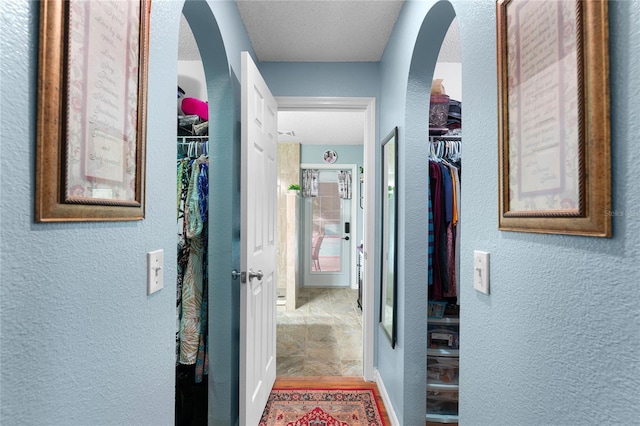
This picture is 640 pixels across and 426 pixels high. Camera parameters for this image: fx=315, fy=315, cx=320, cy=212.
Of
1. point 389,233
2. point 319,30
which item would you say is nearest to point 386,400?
point 389,233

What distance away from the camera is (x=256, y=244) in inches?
68.6

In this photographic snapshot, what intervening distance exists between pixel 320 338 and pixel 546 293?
286cm

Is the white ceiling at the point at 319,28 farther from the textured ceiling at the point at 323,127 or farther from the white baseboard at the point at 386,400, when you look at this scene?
the white baseboard at the point at 386,400

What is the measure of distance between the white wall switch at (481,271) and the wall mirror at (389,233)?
0.89 m

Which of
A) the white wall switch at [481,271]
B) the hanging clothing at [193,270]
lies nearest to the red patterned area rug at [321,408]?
the hanging clothing at [193,270]

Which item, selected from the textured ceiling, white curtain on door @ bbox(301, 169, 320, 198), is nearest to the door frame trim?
the textured ceiling

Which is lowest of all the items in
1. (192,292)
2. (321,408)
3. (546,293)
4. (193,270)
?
(321,408)

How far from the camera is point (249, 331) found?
63.8 inches

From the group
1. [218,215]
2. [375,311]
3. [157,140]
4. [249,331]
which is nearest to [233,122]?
[218,215]

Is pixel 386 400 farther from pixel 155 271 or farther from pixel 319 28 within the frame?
pixel 319 28

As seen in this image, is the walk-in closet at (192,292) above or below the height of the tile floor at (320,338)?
above

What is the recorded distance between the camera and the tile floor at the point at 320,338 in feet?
8.64

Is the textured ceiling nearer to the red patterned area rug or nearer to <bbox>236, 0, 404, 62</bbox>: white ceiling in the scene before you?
<bbox>236, 0, 404, 62</bbox>: white ceiling

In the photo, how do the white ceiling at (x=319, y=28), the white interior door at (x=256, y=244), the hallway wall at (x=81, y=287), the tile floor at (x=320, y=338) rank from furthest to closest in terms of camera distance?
the tile floor at (x=320, y=338)
the white ceiling at (x=319, y=28)
the white interior door at (x=256, y=244)
the hallway wall at (x=81, y=287)
